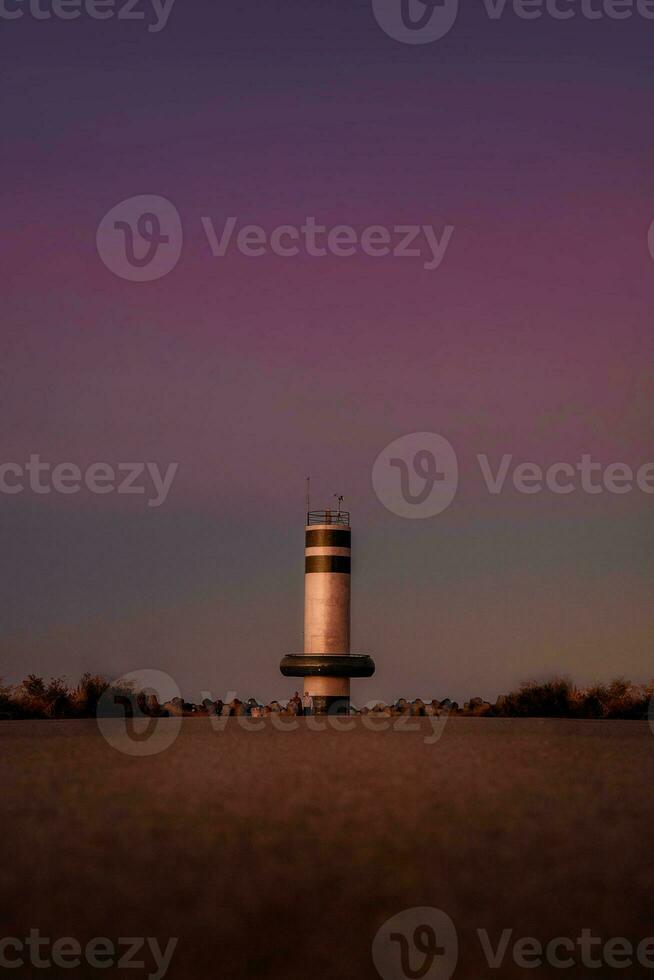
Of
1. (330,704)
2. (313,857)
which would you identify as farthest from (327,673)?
(313,857)

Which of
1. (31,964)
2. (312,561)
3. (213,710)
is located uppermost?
(312,561)

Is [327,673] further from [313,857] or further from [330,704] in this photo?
[313,857]

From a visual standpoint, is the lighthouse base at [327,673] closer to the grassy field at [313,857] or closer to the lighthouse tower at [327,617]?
the lighthouse tower at [327,617]

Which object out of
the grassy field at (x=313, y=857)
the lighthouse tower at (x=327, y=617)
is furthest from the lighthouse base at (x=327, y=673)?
the grassy field at (x=313, y=857)

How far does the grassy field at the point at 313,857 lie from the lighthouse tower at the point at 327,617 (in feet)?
128

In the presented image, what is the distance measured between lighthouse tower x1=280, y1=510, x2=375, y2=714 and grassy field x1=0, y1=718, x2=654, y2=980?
39.2 meters

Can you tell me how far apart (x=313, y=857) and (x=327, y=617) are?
48198 mm

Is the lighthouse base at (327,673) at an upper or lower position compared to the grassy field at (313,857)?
upper

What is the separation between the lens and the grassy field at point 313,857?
5.63m

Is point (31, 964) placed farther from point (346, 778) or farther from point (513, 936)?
point (346, 778)

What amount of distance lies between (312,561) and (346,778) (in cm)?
4182

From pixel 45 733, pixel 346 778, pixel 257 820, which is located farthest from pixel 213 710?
pixel 257 820

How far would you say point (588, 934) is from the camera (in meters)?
5.66

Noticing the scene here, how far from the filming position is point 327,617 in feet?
184
